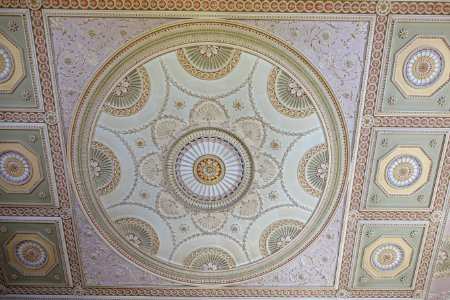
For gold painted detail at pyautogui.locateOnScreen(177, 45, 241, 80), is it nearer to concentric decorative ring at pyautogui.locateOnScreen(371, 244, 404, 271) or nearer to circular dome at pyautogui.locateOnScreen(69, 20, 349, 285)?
circular dome at pyautogui.locateOnScreen(69, 20, 349, 285)

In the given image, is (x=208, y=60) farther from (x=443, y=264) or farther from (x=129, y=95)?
(x=443, y=264)

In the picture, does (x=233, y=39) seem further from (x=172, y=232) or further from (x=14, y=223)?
(x=14, y=223)

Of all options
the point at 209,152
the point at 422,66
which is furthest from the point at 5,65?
the point at 422,66

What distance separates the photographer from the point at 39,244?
9.21 m

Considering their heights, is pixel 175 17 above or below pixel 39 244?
above

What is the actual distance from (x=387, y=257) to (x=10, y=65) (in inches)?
287

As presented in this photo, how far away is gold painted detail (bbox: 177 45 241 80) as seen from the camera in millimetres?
7625

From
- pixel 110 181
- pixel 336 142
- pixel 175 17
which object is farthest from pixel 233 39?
pixel 110 181

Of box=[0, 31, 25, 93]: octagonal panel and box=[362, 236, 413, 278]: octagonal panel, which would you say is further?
box=[362, 236, 413, 278]: octagonal panel

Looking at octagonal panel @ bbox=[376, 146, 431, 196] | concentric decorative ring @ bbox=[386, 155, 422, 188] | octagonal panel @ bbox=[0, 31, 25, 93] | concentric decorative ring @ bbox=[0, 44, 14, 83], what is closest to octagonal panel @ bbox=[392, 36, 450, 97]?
octagonal panel @ bbox=[376, 146, 431, 196]

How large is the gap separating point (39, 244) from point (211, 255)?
3.15m

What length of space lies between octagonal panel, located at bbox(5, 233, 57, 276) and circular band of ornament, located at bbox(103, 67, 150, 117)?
117 inches

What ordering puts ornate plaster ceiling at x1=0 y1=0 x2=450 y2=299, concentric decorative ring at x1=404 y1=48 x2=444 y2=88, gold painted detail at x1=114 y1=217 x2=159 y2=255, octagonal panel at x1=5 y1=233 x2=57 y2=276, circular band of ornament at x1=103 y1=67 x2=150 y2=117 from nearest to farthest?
ornate plaster ceiling at x1=0 y1=0 x2=450 y2=299, concentric decorative ring at x1=404 y1=48 x2=444 y2=88, circular band of ornament at x1=103 y1=67 x2=150 y2=117, gold painted detail at x1=114 y1=217 x2=159 y2=255, octagonal panel at x1=5 y1=233 x2=57 y2=276

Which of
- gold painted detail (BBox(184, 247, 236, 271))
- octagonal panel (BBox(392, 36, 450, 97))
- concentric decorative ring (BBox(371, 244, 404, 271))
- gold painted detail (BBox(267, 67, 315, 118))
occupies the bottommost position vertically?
gold painted detail (BBox(184, 247, 236, 271))
